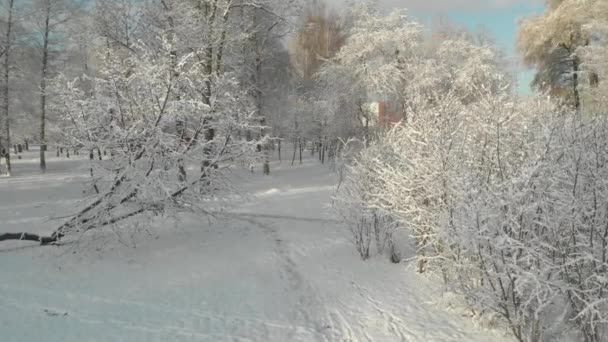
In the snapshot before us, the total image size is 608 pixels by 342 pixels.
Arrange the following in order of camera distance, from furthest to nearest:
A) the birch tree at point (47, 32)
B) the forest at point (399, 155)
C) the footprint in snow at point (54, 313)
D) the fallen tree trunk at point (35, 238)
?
the birch tree at point (47, 32) → the fallen tree trunk at point (35, 238) → the footprint in snow at point (54, 313) → the forest at point (399, 155)

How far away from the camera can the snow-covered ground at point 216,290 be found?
17.0 feet

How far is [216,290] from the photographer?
21.2 ft

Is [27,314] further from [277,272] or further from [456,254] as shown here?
[456,254]

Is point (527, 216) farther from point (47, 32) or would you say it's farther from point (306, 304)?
point (47, 32)

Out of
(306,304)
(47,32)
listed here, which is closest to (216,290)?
(306,304)

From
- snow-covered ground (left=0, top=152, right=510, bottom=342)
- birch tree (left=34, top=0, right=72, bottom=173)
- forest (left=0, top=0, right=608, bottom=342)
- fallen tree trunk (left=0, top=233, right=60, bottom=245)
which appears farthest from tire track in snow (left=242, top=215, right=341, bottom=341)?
birch tree (left=34, top=0, right=72, bottom=173)

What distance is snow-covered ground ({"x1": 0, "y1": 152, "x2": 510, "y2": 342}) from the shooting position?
Answer: 5.19m

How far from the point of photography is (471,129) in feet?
19.3

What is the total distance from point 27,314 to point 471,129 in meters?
6.39

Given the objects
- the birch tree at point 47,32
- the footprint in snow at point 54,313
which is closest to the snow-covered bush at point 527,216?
the footprint in snow at point 54,313

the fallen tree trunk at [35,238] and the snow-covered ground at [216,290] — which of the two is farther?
the fallen tree trunk at [35,238]

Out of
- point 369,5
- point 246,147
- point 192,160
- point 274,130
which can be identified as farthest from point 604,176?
point 274,130

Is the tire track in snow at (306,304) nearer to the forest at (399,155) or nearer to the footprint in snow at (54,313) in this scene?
the forest at (399,155)

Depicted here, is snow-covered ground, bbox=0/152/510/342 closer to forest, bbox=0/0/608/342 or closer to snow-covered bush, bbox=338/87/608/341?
forest, bbox=0/0/608/342
